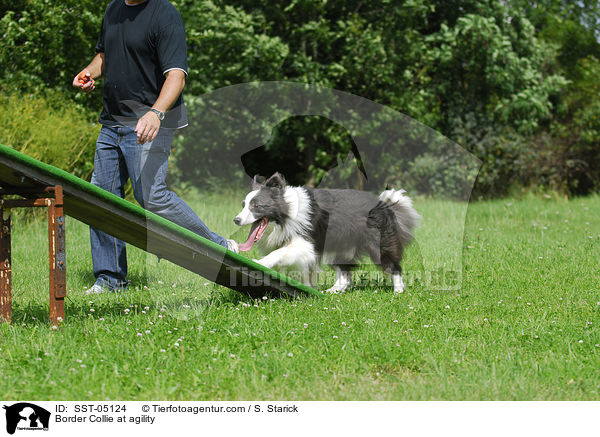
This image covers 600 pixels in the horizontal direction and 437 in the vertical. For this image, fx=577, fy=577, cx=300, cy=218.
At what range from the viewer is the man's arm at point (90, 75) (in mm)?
4043


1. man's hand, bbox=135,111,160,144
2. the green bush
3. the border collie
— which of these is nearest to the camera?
man's hand, bbox=135,111,160,144

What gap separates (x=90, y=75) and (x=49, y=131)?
4.46 m

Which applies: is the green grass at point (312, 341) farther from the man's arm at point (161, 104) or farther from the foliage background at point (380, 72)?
the foliage background at point (380, 72)

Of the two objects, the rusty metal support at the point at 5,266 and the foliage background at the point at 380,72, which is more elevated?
the foliage background at the point at 380,72

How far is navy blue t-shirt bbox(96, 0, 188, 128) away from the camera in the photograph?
12.7 ft

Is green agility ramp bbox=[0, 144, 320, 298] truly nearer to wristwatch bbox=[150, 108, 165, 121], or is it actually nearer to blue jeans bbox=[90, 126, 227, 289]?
blue jeans bbox=[90, 126, 227, 289]

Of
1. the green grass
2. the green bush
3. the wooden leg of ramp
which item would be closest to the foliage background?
the green bush

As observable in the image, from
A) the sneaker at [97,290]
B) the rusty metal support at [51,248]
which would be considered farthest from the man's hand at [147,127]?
the sneaker at [97,290]

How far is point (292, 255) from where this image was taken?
446 centimetres

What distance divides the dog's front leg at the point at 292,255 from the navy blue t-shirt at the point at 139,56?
1.22m

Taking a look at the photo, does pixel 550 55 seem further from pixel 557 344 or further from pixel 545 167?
pixel 557 344

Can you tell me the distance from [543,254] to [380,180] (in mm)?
5439

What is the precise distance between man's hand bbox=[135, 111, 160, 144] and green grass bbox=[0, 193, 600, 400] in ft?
3.60

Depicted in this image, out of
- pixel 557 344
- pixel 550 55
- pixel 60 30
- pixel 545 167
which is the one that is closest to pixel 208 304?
pixel 557 344
